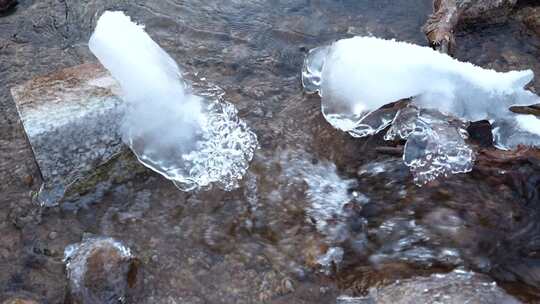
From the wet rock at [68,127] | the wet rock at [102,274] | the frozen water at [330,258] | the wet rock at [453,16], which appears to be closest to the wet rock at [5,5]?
the wet rock at [68,127]

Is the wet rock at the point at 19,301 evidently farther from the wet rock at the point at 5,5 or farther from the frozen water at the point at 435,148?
the wet rock at the point at 5,5

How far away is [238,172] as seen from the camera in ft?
10.5

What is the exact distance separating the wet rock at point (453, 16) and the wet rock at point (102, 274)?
95.7 inches

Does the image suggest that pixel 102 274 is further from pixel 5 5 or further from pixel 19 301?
pixel 5 5

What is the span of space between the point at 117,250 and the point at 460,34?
2.81 meters

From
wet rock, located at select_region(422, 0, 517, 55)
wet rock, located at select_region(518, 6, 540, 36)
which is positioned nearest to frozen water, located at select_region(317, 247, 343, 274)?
wet rock, located at select_region(422, 0, 517, 55)

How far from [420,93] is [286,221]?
1088 millimetres

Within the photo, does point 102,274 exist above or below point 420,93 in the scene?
below

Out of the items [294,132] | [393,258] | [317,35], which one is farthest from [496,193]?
[317,35]

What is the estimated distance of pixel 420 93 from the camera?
11.0 feet

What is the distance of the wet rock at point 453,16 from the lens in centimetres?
390

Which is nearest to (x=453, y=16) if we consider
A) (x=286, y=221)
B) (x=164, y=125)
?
(x=286, y=221)

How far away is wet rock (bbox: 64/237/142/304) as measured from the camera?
8.47ft

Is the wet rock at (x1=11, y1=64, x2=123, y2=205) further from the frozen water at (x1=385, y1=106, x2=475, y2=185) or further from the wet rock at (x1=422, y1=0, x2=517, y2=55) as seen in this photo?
the wet rock at (x1=422, y1=0, x2=517, y2=55)
